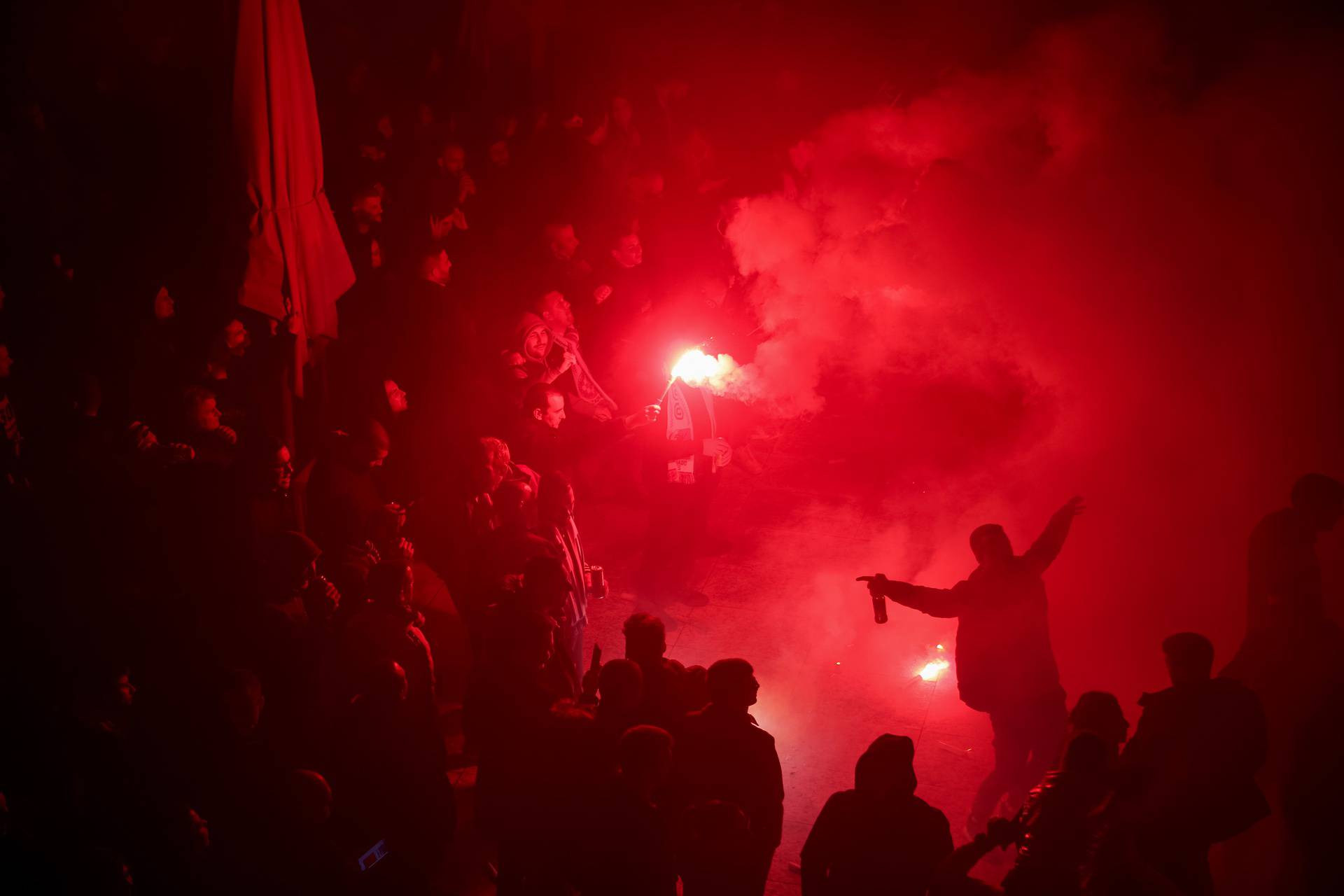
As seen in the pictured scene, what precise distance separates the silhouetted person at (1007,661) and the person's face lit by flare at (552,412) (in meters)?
2.86

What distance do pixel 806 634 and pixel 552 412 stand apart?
8.23 ft

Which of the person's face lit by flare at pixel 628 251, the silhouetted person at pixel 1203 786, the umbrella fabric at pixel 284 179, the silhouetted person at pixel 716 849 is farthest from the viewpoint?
the person's face lit by flare at pixel 628 251

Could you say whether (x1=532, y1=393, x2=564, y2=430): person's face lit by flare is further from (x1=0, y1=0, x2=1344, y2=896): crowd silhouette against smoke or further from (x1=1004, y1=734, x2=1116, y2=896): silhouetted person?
(x1=1004, y1=734, x2=1116, y2=896): silhouetted person

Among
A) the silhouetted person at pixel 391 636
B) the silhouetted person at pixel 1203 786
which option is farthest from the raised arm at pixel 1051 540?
the silhouetted person at pixel 391 636

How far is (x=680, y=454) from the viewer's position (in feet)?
26.4

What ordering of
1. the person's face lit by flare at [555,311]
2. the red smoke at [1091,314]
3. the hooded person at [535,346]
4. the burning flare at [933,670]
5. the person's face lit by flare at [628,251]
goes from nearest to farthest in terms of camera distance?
the burning flare at [933,670] < the hooded person at [535,346] < the red smoke at [1091,314] < the person's face lit by flare at [555,311] < the person's face lit by flare at [628,251]

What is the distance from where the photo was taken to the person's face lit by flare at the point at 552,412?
688 cm

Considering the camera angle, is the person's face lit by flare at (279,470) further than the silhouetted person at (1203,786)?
Yes

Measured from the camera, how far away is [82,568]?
16.3 feet

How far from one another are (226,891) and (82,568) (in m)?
2.10

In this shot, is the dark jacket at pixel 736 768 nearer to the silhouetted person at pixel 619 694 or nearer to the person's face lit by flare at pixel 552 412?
the silhouetted person at pixel 619 694

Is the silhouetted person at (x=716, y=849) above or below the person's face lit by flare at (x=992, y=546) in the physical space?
below

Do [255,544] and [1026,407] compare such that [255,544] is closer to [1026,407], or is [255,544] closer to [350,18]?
[350,18]

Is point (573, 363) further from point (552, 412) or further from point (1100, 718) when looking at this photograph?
point (1100, 718)
